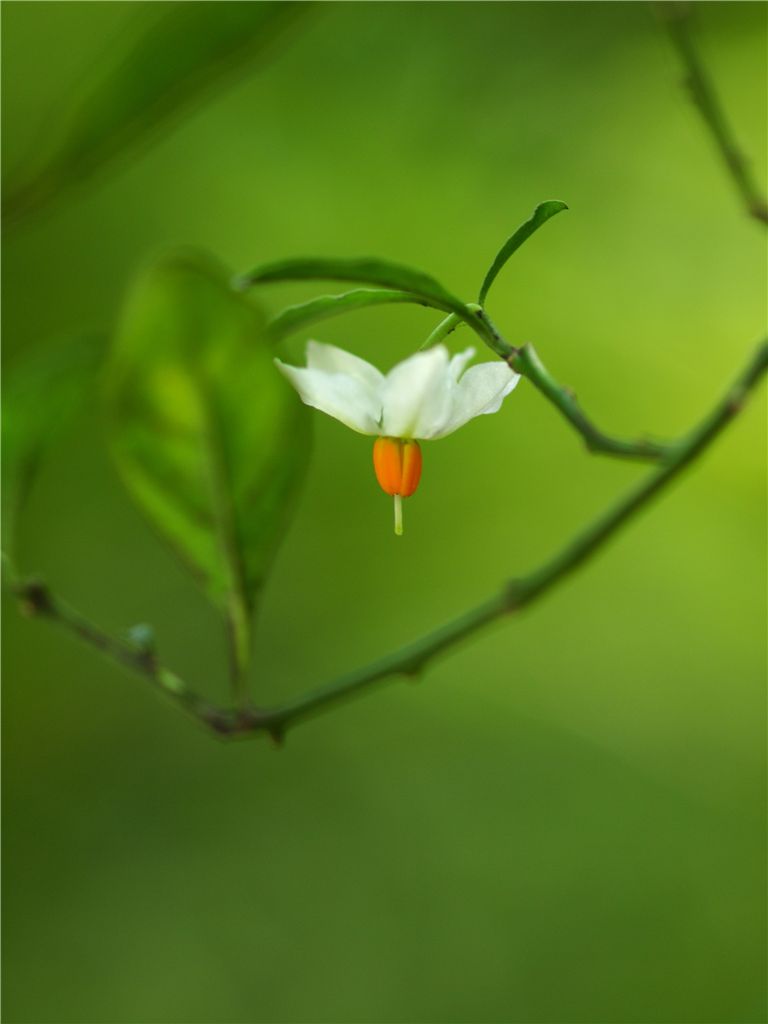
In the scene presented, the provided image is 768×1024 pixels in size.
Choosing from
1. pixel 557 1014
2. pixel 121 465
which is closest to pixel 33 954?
pixel 557 1014

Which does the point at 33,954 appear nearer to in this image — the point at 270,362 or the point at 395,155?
the point at 395,155

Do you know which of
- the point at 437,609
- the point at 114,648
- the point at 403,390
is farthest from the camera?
the point at 437,609

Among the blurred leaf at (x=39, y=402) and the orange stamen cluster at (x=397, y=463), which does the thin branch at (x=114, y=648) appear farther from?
the orange stamen cluster at (x=397, y=463)

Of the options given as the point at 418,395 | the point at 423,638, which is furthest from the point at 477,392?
the point at 423,638

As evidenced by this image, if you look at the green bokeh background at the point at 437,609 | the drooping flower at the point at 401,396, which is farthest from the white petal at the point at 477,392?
the green bokeh background at the point at 437,609

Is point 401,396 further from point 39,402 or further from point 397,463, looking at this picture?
point 39,402

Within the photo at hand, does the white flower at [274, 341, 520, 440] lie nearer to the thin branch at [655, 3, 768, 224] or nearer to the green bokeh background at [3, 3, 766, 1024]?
the thin branch at [655, 3, 768, 224]
